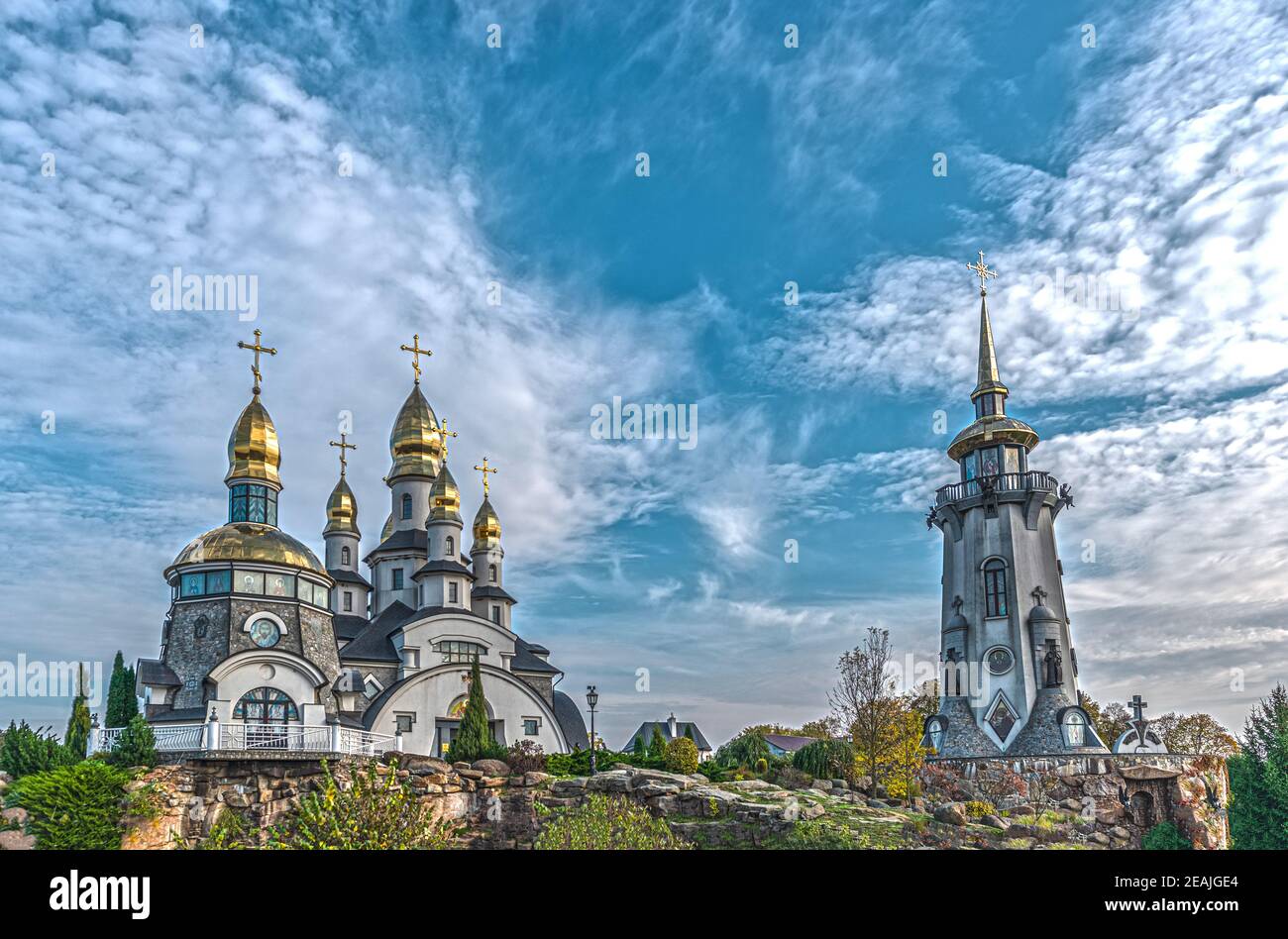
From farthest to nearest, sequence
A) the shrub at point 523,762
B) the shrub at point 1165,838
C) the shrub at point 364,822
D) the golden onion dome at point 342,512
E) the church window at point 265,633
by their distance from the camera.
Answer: the golden onion dome at point 342,512, the church window at point 265,633, the shrub at point 1165,838, the shrub at point 523,762, the shrub at point 364,822

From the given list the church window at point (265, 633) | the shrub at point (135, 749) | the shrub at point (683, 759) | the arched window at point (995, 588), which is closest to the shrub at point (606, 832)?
the shrub at point (683, 759)

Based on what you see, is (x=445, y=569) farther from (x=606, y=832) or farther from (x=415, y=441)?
(x=606, y=832)

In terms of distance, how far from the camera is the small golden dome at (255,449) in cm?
3481

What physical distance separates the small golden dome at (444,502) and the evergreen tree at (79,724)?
16.9 m

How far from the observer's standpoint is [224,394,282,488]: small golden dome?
3481 cm

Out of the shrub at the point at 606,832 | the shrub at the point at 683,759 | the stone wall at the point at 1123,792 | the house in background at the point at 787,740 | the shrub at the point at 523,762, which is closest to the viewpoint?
the shrub at the point at 606,832

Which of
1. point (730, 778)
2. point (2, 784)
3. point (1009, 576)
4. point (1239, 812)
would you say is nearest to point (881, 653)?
point (1009, 576)

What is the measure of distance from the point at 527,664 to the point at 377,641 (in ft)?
21.1

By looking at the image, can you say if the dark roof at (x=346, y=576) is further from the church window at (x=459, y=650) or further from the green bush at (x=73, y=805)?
the green bush at (x=73, y=805)

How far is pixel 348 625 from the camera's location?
47719 mm

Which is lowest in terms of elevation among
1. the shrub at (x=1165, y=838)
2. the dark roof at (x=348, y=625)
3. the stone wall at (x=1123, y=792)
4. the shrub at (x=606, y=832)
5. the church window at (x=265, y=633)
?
the shrub at (x=1165, y=838)

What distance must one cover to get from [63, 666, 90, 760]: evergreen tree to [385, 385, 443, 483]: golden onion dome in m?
20.4
